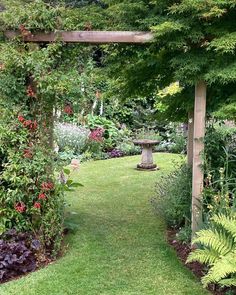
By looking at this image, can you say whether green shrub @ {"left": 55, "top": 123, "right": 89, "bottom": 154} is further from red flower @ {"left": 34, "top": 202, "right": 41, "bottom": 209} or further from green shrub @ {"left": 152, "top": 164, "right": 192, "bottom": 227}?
red flower @ {"left": 34, "top": 202, "right": 41, "bottom": 209}

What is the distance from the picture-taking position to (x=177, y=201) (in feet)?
16.4

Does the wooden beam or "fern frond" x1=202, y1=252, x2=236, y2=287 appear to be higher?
the wooden beam

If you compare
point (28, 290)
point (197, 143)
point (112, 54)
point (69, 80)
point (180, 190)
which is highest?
point (112, 54)

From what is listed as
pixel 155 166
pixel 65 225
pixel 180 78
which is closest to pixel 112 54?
pixel 180 78

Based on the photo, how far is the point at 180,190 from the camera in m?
5.09

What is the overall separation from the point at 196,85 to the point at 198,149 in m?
0.65

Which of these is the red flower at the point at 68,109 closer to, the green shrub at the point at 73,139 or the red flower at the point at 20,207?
the red flower at the point at 20,207

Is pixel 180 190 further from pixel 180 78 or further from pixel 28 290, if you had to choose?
pixel 28 290

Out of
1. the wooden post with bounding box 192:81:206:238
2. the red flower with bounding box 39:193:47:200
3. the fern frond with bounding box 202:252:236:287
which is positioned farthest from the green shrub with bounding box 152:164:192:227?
the red flower with bounding box 39:193:47:200

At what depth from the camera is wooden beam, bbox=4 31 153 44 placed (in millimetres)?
4277

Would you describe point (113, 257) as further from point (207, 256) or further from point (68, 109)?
point (68, 109)

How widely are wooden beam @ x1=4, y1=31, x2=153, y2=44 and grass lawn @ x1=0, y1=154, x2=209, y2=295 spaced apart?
2202 millimetres

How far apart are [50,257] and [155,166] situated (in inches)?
203

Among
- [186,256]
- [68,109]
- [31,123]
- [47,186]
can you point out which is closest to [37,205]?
[47,186]
